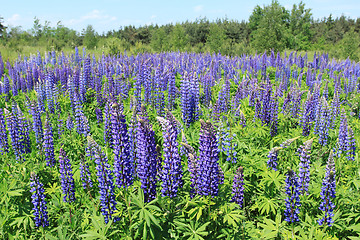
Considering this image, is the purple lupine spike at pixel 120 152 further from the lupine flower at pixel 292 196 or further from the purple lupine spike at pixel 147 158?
the lupine flower at pixel 292 196

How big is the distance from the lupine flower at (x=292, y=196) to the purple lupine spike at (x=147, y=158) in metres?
1.52

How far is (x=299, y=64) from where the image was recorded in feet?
37.6

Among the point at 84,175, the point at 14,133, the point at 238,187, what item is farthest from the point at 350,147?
the point at 14,133

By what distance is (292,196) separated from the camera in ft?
10.1

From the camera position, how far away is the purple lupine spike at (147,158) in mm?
2725

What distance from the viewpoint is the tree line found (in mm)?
16297

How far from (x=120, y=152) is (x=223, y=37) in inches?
674

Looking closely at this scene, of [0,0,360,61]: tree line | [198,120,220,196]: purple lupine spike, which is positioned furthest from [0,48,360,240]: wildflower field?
[0,0,360,61]: tree line

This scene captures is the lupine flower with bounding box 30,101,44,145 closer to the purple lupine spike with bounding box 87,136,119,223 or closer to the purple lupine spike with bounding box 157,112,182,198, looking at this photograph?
the purple lupine spike with bounding box 87,136,119,223

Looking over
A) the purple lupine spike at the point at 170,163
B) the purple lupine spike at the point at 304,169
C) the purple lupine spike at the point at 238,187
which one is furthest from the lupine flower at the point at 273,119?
the purple lupine spike at the point at 170,163

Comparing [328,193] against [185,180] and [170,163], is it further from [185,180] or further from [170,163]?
A: [170,163]

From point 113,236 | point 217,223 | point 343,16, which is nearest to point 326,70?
point 217,223

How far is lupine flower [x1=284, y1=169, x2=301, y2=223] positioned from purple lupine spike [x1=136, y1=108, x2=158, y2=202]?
152 cm

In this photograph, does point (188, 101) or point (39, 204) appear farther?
point (188, 101)
